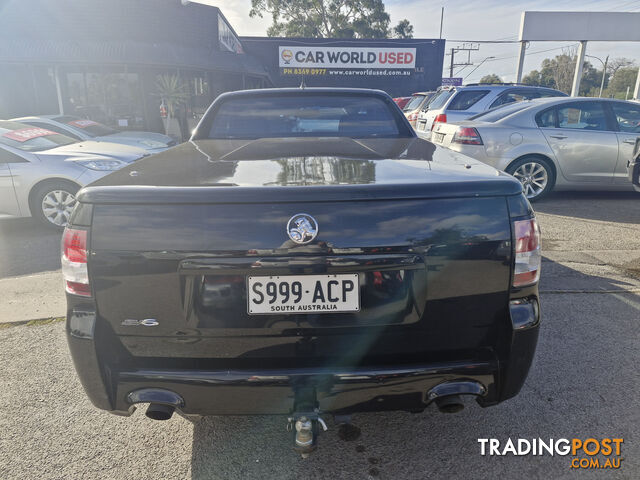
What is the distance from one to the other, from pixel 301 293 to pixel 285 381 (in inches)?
13.4

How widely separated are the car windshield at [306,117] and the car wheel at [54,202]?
356 centimetres

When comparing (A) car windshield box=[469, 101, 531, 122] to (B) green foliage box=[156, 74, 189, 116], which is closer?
(A) car windshield box=[469, 101, 531, 122]

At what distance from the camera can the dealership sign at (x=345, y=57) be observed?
96.6ft

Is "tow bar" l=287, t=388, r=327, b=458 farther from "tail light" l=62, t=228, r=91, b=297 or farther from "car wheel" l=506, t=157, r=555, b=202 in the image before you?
"car wheel" l=506, t=157, r=555, b=202

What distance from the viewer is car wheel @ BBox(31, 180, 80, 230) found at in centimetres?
605

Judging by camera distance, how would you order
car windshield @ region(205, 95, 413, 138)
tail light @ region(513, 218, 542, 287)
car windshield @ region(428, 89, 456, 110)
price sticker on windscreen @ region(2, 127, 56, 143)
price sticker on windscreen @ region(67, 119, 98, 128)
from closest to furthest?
tail light @ region(513, 218, 542, 287)
car windshield @ region(205, 95, 413, 138)
price sticker on windscreen @ region(2, 127, 56, 143)
price sticker on windscreen @ region(67, 119, 98, 128)
car windshield @ region(428, 89, 456, 110)

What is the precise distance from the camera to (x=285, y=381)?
170 centimetres

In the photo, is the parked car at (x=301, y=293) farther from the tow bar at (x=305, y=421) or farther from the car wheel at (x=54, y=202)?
the car wheel at (x=54, y=202)

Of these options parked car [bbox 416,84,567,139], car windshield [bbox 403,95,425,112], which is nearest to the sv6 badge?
parked car [bbox 416,84,567,139]

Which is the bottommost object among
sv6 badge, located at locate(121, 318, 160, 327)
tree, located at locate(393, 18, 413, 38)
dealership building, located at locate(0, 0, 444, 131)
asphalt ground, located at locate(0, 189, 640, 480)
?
asphalt ground, located at locate(0, 189, 640, 480)

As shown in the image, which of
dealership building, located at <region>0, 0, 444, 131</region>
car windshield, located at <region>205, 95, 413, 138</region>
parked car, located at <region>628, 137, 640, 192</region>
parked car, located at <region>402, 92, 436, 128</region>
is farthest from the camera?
dealership building, located at <region>0, 0, 444, 131</region>

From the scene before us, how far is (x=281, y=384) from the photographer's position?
1.70 metres

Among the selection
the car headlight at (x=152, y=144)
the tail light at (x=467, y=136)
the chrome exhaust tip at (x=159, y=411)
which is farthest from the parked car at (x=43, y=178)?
the chrome exhaust tip at (x=159, y=411)

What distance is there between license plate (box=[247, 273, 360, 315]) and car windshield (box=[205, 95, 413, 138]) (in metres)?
1.88
